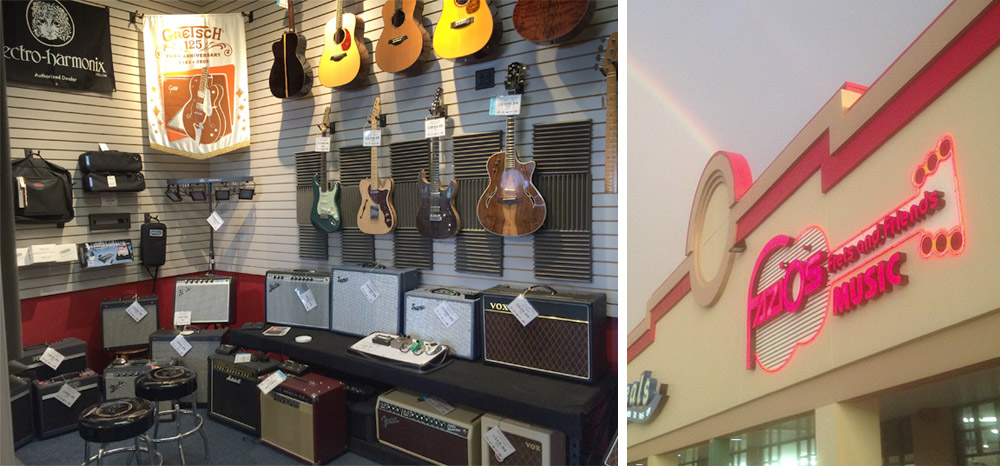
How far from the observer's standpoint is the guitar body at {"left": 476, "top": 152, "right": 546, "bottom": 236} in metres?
2.35

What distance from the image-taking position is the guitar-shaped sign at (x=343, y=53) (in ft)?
9.46

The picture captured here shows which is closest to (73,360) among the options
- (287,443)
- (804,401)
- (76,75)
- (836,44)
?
(287,443)

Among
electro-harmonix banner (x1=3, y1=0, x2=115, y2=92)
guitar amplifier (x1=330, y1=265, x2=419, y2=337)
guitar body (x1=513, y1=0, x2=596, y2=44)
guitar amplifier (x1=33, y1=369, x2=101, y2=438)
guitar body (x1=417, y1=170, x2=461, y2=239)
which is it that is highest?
electro-harmonix banner (x1=3, y1=0, x2=115, y2=92)

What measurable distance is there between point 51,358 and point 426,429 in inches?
96.7

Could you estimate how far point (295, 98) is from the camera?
3396mm

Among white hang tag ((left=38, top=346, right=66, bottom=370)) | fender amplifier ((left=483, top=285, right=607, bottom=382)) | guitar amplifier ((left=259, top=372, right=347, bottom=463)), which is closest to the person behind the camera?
fender amplifier ((left=483, top=285, right=607, bottom=382))

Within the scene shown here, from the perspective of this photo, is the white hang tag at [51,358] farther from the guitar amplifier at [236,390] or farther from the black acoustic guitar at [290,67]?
the black acoustic guitar at [290,67]

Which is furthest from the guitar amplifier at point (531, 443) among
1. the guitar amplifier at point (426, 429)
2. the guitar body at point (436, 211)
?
the guitar body at point (436, 211)

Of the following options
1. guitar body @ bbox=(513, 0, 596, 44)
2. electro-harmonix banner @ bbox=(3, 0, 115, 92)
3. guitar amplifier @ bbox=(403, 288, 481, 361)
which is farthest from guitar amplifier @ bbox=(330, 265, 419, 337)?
electro-harmonix banner @ bbox=(3, 0, 115, 92)

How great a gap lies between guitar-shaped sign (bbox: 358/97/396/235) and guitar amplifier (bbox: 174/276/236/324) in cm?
124

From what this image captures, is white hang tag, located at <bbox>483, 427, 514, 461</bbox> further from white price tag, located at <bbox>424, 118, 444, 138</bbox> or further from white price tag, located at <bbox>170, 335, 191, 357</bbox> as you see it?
white price tag, located at <bbox>170, 335, 191, 357</bbox>

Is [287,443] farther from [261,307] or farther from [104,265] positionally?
[104,265]

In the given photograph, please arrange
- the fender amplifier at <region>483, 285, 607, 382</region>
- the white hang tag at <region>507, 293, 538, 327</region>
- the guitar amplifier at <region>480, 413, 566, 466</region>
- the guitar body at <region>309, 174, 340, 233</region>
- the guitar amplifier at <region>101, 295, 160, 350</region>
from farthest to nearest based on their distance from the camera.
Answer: the guitar amplifier at <region>101, 295, 160, 350</region>, the guitar body at <region>309, 174, 340, 233</region>, the white hang tag at <region>507, 293, 538, 327</region>, the fender amplifier at <region>483, 285, 607, 382</region>, the guitar amplifier at <region>480, 413, 566, 466</region>

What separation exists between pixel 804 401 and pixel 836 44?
0.81m
